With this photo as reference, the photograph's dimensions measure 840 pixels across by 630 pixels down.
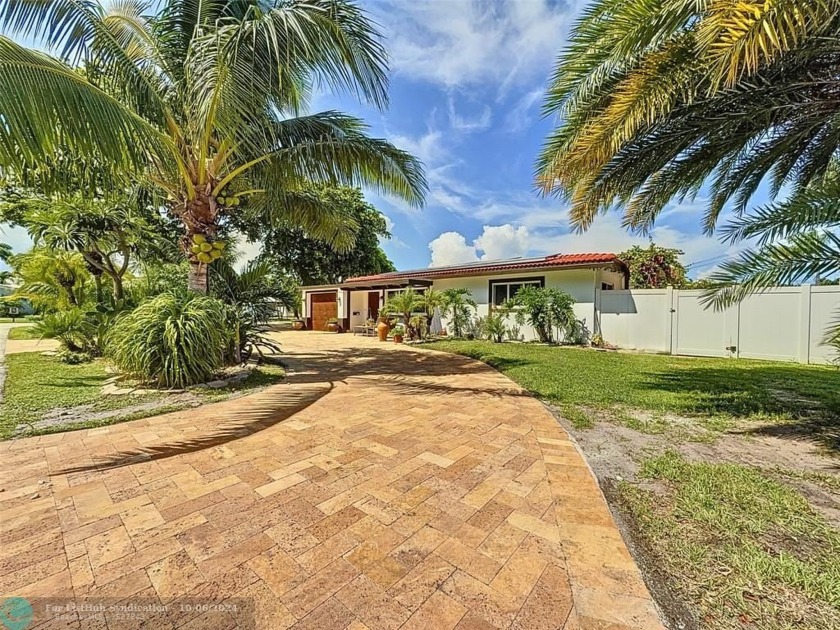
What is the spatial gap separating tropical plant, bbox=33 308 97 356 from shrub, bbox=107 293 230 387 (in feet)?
11.4

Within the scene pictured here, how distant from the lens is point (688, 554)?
2.27 meters

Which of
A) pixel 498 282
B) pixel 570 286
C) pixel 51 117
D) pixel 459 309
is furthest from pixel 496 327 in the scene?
pixel 51 117

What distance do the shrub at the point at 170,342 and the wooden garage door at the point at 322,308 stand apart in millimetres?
15693

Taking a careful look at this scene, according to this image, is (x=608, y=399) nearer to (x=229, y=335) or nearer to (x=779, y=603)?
(x=779, y=603)

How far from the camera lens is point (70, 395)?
18.9 feet

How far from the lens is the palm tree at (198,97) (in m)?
4.09

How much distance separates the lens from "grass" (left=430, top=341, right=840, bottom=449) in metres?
5.32

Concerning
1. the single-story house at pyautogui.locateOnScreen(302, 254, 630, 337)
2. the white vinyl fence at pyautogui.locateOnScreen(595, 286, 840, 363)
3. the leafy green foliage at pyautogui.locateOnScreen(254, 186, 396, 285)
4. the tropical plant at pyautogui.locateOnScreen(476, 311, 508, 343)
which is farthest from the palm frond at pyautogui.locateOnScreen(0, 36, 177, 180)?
the leafy green foliage at pyautogui.locateOnScreen(254, 186, 396, 285)

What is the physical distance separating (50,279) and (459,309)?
13801 millimetres

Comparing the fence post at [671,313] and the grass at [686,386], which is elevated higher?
the fence post at [671,313]

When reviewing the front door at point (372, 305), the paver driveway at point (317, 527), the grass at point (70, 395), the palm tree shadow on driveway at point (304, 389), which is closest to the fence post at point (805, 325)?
the palm tree shadow on driveway at point (304, 389)

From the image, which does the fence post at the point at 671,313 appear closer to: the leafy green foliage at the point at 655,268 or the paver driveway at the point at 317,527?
the leafy green foliage at the point at 655,268

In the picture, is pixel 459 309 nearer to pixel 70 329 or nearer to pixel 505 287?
pixel 505 287

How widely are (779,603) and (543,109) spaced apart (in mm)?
6328
